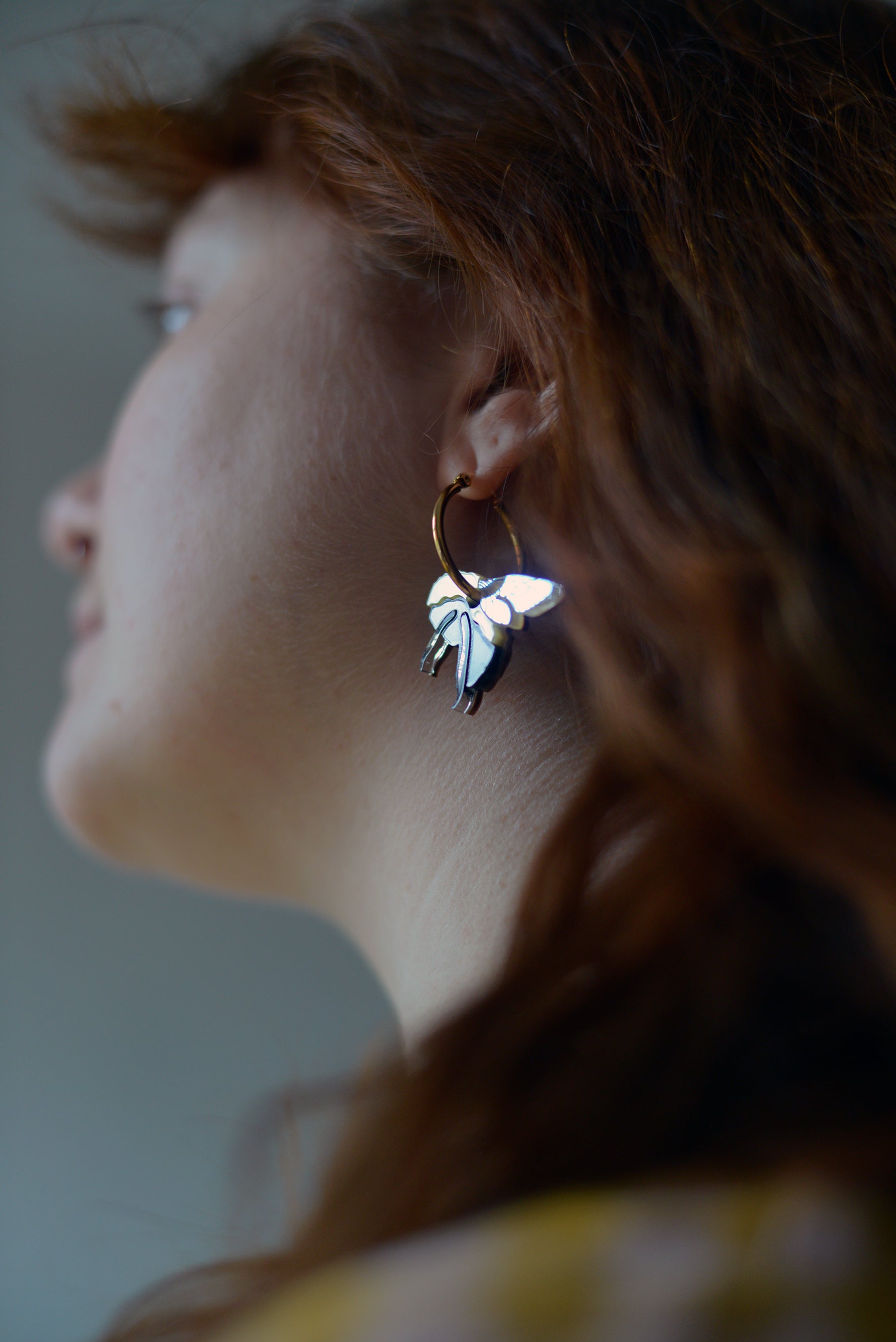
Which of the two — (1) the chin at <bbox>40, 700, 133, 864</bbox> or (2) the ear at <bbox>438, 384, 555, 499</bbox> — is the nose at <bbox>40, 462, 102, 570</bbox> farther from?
(2) the ear at <bbox>438, 384, 555, 499</bbox>

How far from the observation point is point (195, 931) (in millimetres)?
1439

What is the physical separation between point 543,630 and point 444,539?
9 centimetres

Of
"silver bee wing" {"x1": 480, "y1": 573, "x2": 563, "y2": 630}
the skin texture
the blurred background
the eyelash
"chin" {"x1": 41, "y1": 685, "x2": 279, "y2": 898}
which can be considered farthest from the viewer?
the blurred background

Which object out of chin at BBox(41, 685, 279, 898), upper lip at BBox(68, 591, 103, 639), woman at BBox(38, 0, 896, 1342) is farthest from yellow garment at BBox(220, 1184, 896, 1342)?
upper lip at BBox(68, 591, 103, 639)

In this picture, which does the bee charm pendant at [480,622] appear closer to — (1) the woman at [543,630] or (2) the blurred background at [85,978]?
(1) the woman at [543,630]

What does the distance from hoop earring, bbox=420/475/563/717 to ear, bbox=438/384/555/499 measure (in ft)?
0.04

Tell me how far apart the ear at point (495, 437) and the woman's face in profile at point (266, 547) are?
0.02m

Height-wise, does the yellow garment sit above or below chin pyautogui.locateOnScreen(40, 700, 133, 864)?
below

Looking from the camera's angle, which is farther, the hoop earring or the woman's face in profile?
the woman's face in profile

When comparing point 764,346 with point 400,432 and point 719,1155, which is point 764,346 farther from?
point 719,1155

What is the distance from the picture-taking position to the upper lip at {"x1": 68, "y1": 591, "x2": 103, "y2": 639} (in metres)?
0.93

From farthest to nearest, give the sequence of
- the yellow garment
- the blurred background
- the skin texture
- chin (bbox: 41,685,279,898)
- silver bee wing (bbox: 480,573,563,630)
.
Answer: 1. the blurred background
2. chin (bbox: 41,685,279,898)
3. the skin texture
4. silver bee wing (bbox: 480,573,563,630)
5. the yellow garment

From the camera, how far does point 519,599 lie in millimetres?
622

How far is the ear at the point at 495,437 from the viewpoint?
67 centimetres
